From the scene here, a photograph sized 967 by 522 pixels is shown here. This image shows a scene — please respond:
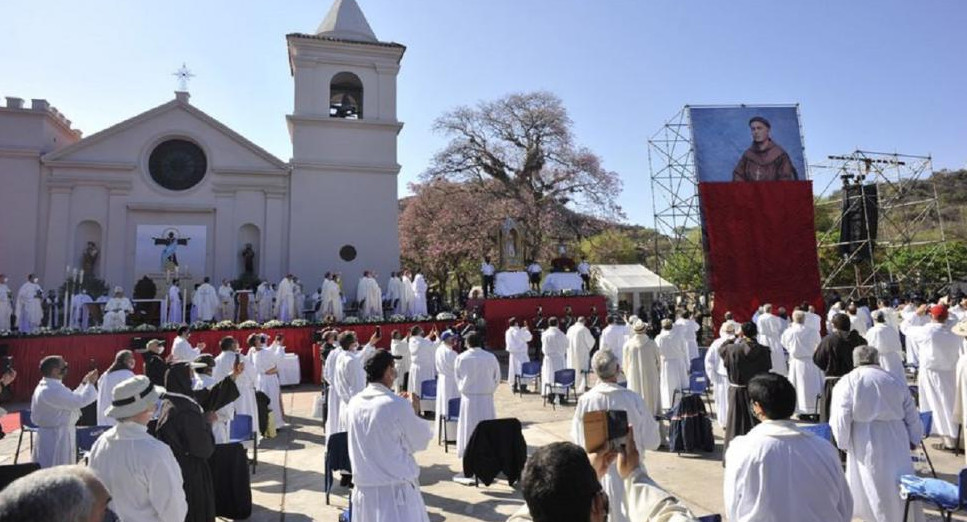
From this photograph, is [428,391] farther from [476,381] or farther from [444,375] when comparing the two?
[476,381]

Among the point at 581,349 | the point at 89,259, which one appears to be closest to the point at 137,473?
the point at 581,349

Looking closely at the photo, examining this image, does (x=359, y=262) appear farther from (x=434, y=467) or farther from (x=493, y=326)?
(x=434, y=467)

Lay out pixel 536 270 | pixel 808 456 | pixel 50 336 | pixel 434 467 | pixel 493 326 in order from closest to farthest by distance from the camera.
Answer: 1. pixel 808 456
2. pixel 434 467
3. pixel 50 336
4. pixel 493 326
5. pixel 536 270

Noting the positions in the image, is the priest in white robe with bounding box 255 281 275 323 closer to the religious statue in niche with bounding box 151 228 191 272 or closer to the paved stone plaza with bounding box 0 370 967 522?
the religious statue in niche with bounding box 151 228 191 272

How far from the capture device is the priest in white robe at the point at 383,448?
3.95 meters

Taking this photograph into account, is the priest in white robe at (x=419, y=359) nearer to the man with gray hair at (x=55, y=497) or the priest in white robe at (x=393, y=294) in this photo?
the man with gray hair at (x=55, y=497)

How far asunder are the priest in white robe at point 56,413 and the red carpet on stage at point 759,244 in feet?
62.8

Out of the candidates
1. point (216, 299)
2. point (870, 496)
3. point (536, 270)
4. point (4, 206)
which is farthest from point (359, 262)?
point (870, 496)

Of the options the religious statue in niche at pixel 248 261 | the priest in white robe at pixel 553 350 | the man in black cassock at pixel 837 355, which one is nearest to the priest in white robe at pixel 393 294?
the religious statue in niche at pixel 248 261

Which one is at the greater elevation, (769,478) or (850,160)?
(850,160)

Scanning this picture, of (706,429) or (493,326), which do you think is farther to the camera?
(493,326)

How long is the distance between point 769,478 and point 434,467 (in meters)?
5.33

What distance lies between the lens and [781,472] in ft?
9.65

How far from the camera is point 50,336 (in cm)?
1361
